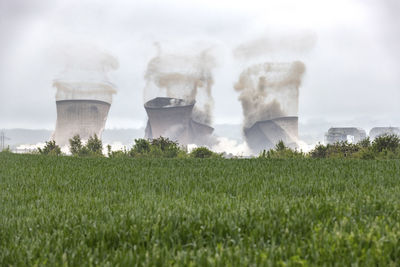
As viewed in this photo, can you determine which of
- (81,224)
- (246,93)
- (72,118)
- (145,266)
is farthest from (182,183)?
(246,93)

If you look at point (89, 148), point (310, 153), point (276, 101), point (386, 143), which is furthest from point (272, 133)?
point (386, 143)

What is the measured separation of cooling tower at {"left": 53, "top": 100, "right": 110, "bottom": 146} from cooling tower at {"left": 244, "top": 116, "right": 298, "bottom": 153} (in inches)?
2079

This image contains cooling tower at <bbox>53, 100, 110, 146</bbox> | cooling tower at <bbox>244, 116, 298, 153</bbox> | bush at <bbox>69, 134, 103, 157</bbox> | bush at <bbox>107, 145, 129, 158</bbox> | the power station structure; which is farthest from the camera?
cooling tower at <bbox>244, 116, 298, 153</bbox>

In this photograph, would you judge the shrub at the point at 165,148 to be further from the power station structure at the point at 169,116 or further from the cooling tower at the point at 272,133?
the cooling tower at the point at 272,133

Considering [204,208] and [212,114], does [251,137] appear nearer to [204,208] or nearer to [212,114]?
[212,114]

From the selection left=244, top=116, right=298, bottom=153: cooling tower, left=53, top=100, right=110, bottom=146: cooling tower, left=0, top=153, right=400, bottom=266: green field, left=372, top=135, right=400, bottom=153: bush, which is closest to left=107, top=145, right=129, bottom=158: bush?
left=372, top=135, right=400, bottom=153: bush

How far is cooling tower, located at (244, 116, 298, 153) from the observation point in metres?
110

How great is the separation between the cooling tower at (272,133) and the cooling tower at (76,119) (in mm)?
52800

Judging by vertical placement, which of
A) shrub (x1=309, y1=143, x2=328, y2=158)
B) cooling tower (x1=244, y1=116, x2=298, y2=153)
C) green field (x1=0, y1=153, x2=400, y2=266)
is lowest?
green field (x1=0, y1=153, x2=400, y2=266)

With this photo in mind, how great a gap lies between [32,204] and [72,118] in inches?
3462

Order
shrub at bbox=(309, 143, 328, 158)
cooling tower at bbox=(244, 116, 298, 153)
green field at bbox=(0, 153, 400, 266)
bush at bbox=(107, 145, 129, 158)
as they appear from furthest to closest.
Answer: cooling tower at bbox=(244, 116, 298, 153) < bush at bbox=(107, 145, 129, 158) < shrub at bbox=(309, 143, 328, 158) < green field at bbox=(0, 153, 400, 266)

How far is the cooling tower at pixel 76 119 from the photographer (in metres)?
86.1

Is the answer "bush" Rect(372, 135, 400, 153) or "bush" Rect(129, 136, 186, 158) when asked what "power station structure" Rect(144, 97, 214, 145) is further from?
"bush" Rect(372, 135, 400, 153)

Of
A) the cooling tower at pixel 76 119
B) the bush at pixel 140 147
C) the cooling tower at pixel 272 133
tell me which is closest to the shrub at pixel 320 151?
the bush at pixel 140 147
